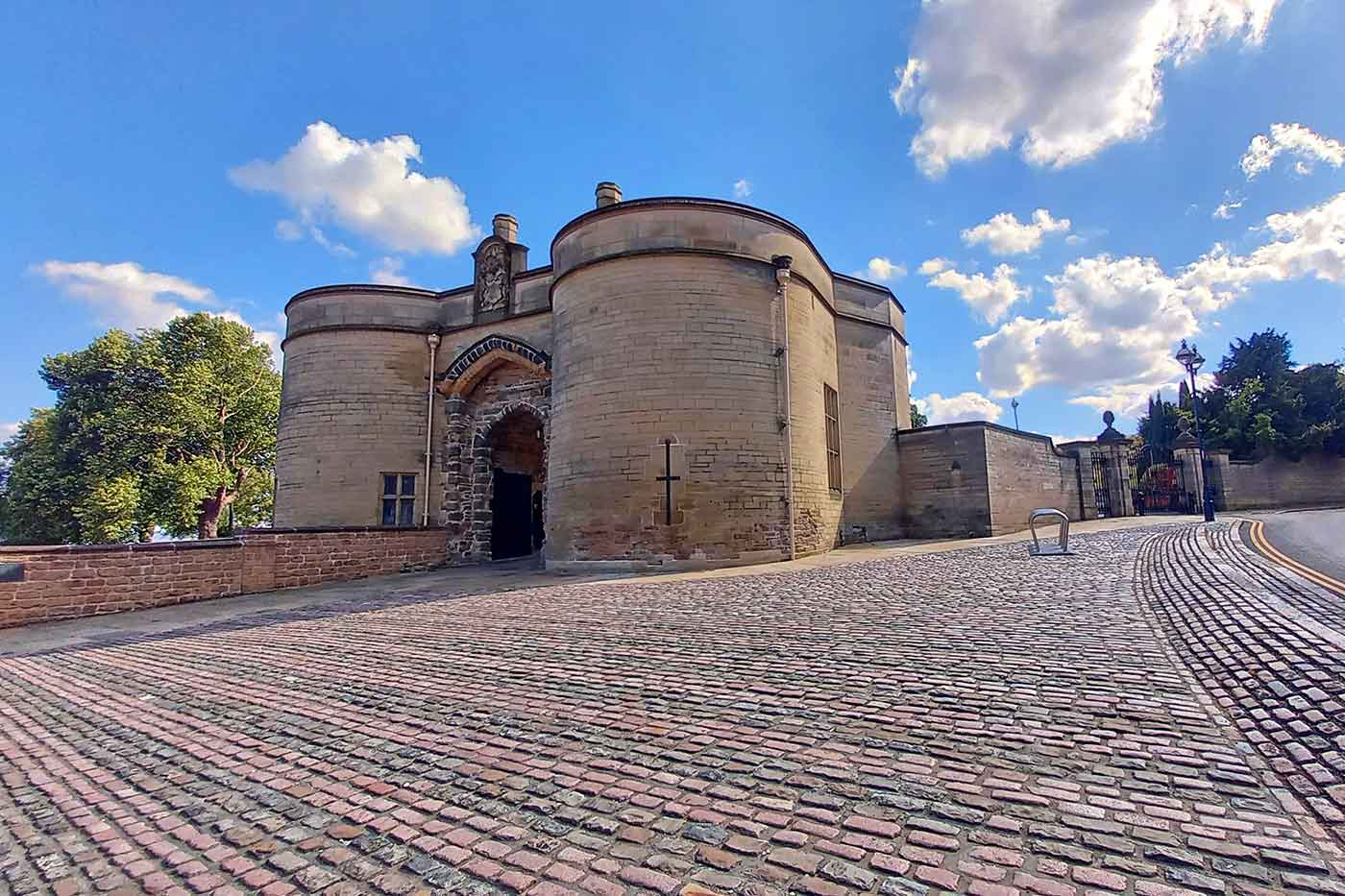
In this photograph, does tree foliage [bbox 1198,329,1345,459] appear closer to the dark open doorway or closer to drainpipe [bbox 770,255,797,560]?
drainpipe [bbox 770,255,797,560]

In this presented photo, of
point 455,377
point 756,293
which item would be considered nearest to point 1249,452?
point 756,293

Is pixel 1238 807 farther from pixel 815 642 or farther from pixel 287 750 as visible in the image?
pixel 287 750

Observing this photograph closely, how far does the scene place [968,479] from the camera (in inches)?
691

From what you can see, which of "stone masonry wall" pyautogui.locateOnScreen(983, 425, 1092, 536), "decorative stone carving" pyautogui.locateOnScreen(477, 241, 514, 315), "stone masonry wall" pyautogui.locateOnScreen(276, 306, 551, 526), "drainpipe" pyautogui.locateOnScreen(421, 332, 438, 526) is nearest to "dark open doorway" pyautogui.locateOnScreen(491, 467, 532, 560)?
"stone masonry wall" pyautogui.locateOnScreen(276, 306, 551, 526)

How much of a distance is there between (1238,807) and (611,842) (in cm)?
230

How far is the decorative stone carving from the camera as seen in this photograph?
17875 mm

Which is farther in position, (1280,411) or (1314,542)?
(1280,411)

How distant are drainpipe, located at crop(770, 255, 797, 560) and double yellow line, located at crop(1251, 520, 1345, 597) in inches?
286

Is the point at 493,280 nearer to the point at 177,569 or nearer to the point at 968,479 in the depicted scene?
the point at 177,569

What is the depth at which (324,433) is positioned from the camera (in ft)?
57.9

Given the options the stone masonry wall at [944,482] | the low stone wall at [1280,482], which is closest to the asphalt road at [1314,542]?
the stone masonry wall at [944,482]

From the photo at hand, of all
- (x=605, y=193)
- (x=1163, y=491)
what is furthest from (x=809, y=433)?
(x=1163, y=491)

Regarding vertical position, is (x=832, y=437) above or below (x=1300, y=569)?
above

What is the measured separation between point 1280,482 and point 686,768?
1351 inches
